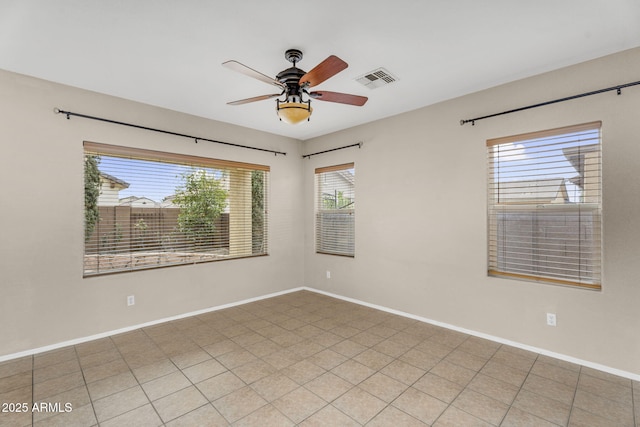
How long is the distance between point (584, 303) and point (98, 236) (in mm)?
4886

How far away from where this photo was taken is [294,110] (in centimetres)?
238

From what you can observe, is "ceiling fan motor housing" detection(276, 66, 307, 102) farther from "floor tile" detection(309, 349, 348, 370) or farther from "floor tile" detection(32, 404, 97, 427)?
"floor tile" detection(32, 404, 97, 427)

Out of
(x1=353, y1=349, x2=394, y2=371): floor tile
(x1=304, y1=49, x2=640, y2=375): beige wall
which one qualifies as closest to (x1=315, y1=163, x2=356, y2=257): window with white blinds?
(x1=304, y1=49, x2=640, y2=375): beige wall

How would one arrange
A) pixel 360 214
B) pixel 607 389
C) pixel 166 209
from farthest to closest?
pixel 360 214 < pixel 166 209 < pixel 607 389

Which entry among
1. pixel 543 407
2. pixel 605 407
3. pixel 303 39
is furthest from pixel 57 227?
pixel 605 407

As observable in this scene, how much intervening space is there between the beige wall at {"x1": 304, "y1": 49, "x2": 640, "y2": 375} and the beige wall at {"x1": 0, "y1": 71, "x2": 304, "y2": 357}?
252cm

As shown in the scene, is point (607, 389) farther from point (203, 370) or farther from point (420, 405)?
point (203, 370)

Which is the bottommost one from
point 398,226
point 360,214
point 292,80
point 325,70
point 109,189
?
point 398,226

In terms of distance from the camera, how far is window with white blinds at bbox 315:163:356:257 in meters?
4.77

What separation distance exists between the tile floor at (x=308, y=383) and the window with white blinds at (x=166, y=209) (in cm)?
98

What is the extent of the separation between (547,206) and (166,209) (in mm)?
4271

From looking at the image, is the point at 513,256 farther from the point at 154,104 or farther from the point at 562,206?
the point at 154,104

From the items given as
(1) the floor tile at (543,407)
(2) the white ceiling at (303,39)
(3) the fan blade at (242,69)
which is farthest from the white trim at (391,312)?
(3) the fan blade at (242,69)

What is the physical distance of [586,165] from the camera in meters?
2.73
